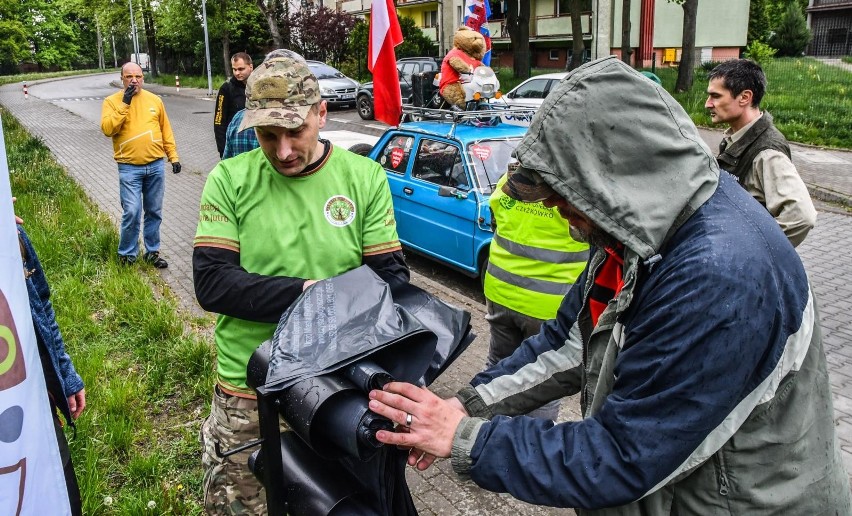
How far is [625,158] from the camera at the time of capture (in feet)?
4.73

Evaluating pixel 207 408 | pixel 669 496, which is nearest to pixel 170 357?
pixel 207 408

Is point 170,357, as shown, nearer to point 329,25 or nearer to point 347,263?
point 347,263

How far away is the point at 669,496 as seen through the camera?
1588 mm

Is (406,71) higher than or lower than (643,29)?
lower

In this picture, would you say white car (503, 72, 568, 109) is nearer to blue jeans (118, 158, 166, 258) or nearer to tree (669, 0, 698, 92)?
tree (669, 0, 698, 92)

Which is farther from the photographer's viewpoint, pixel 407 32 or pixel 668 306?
pixel 407 32

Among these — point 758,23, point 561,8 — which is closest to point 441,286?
point 561,8

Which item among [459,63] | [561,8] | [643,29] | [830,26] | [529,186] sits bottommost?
[529,186]

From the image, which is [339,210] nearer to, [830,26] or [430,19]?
[430,19]

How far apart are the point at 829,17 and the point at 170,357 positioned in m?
53.0

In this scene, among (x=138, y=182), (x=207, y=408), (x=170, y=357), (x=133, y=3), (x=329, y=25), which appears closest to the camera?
(x=207, y=408)

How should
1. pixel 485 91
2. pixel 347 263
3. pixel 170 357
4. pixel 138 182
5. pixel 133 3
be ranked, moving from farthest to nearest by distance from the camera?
pixel 133 3, pixel 485 91, pixel 138 182, pixel 170 357, pixel 347 263

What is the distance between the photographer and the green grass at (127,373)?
3.62 meters

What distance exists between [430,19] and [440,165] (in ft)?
138
